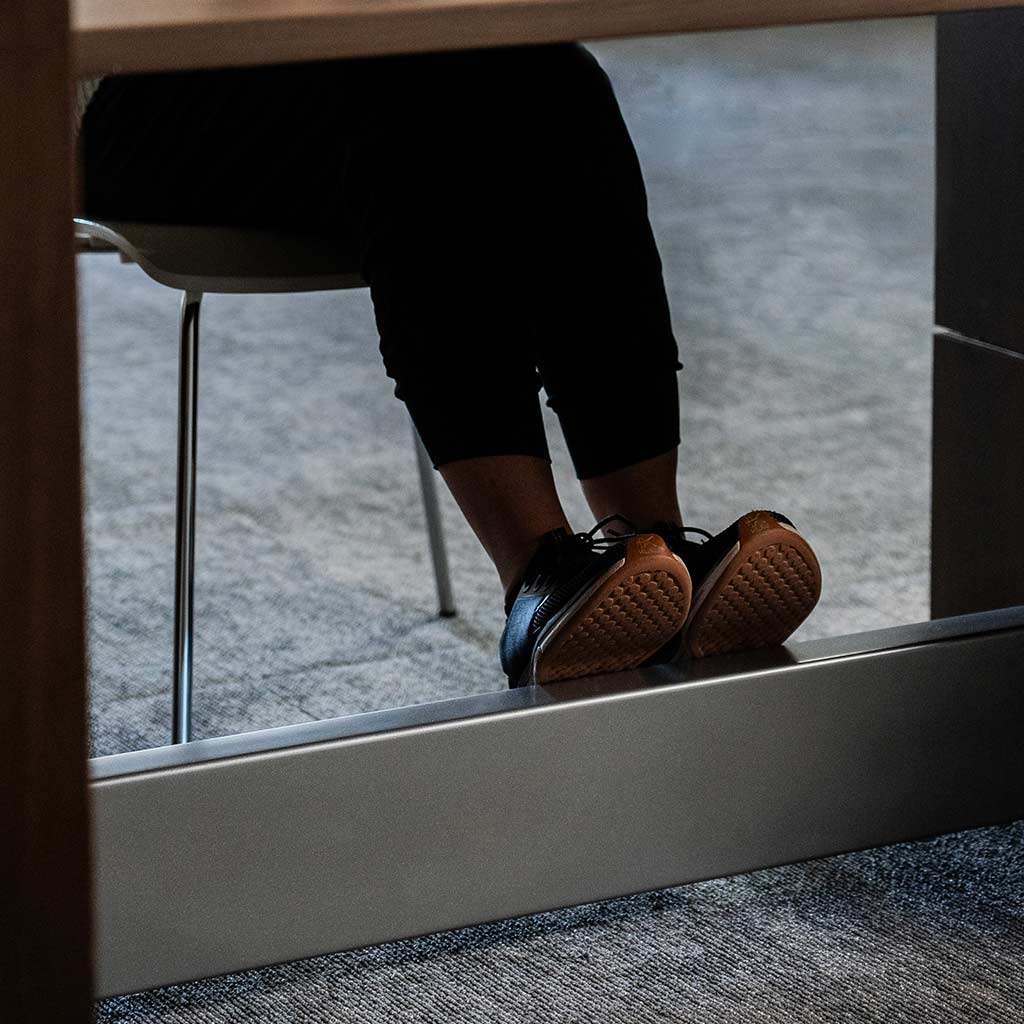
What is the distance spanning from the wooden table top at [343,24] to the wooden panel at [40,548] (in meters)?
0.15

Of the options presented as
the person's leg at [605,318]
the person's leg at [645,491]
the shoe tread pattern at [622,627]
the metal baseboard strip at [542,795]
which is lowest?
the metal baseboard strip at [542,795]

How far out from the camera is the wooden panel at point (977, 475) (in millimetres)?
1136

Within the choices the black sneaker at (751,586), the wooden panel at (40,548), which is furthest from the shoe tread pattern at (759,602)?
the wooden panel at (40,548)

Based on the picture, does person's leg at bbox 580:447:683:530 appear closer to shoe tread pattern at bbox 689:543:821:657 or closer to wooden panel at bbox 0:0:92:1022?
shoe tread pattern at bbox 689:543:821:657

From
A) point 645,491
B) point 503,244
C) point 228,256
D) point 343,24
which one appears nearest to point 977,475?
point 645,491

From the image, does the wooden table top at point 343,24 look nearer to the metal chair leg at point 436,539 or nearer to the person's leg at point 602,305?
the person's leg at point 602,305

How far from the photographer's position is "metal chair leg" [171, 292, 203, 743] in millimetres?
1072

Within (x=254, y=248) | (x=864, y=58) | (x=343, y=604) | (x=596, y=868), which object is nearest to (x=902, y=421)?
(x=343, y=604)

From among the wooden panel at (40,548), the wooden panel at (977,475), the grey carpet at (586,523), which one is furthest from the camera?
the wooden panel at (977,475)

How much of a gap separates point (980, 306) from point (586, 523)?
65 cm

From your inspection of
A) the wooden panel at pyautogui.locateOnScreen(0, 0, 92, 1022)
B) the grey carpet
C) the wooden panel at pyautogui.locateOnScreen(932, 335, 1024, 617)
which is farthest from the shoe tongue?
the wooden panel at pyautogui.locateOnScreen(0, 0, 92, 1022)

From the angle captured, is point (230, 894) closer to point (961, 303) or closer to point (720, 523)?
point (961, 303)

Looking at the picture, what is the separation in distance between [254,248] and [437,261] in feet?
0.72

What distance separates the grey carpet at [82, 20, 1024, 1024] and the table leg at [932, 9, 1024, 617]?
0.23 m
